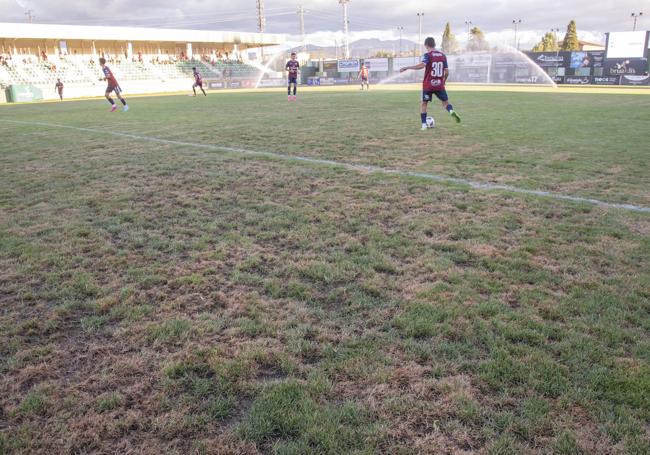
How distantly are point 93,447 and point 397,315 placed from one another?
1926 mm

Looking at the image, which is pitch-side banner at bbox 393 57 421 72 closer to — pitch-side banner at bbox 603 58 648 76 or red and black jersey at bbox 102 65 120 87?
pitch-side banner at bbox 603 58 648 76

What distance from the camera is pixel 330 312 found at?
3.38 m

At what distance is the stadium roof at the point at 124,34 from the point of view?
1930 inches

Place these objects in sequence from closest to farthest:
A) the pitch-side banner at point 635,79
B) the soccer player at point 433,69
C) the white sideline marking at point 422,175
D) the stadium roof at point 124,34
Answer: the white sideline marking at point 422,175
the soccer player at point 433,69
the pitch-side banner at point 635,79
the stadium roof at point 124,34

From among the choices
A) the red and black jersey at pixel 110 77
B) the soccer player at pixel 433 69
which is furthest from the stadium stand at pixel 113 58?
the soccer player at pixel 433 69

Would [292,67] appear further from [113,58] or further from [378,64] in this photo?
[113,58]

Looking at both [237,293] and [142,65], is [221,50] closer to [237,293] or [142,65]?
[142,65]

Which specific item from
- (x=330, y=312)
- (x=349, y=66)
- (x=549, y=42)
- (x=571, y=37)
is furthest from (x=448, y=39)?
(x=330, y=312)

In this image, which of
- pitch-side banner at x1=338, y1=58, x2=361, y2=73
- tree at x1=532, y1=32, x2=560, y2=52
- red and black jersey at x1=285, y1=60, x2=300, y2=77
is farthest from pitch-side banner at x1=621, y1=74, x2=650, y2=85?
tree at x1=532, y1=32, x2=560, y2=52

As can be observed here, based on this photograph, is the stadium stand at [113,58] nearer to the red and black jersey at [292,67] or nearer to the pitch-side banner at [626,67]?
the red and black jersey at [292,67]

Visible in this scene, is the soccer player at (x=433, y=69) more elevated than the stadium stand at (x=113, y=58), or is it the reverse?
the stadium stand at (x=113, y=58)

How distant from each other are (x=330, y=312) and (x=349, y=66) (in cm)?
6172

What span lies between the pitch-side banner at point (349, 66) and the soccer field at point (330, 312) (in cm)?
5624

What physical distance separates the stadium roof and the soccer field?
52070 mm
